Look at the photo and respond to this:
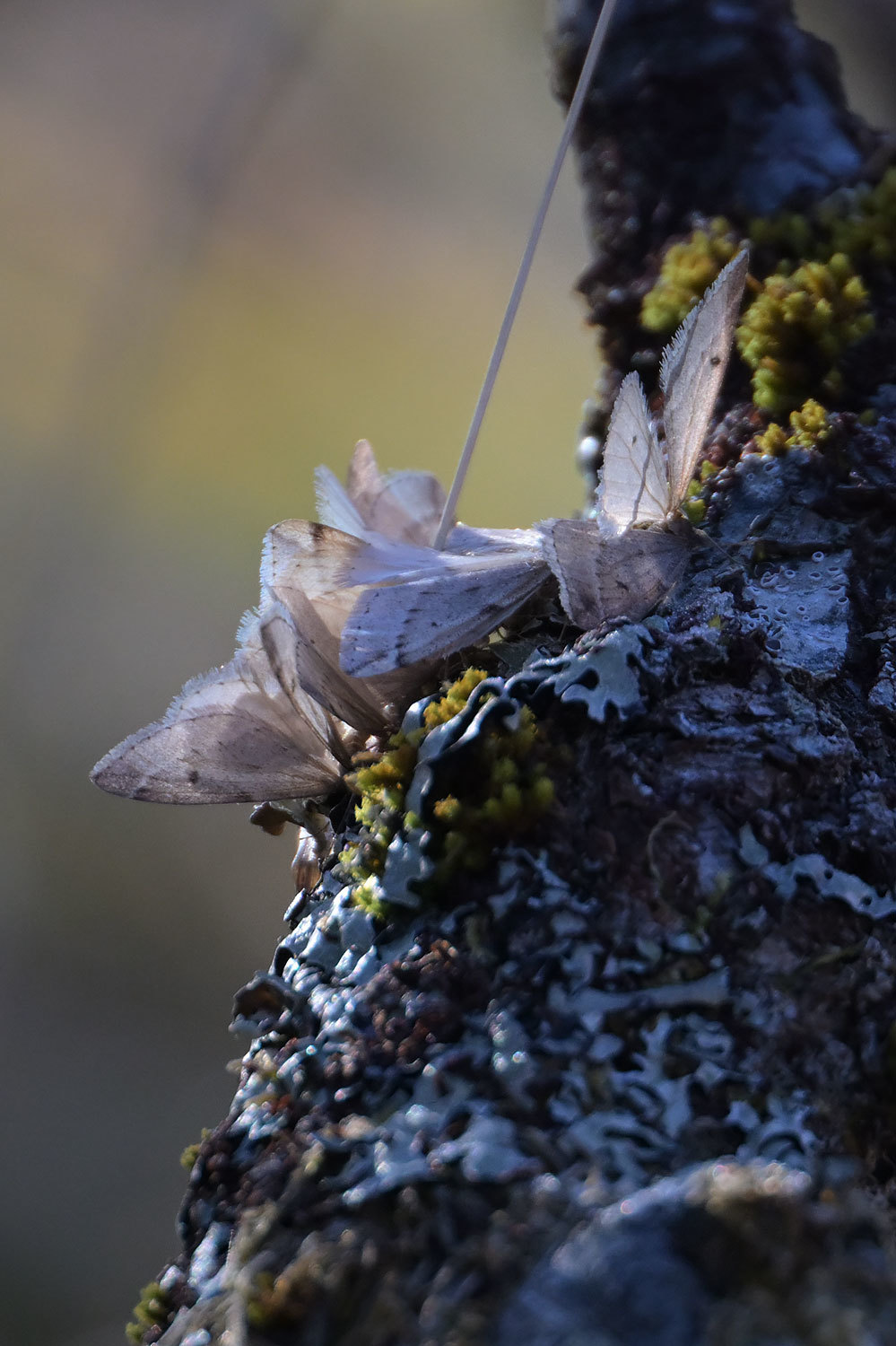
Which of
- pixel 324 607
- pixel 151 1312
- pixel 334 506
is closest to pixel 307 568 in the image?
pixel 324 607

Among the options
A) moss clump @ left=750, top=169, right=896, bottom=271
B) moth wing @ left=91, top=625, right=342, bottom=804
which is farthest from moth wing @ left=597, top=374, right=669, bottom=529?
moss clump @ left=750, top=169, right=896, bottom=271

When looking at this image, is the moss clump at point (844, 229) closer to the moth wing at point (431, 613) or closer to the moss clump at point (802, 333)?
the moss clump at point (802, 333)

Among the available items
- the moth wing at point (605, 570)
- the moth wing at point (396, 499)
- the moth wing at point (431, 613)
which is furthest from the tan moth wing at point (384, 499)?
the moth wing at point (605, 570)

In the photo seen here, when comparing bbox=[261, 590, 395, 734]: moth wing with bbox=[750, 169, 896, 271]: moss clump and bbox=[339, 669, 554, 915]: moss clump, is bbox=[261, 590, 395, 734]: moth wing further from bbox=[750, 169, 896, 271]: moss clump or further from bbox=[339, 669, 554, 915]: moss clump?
bbox=[750, 169, 896, 271]: moss clump

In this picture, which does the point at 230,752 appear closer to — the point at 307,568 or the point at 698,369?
the point at 307,568

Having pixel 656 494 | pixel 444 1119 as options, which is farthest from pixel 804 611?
pixel 444 1119

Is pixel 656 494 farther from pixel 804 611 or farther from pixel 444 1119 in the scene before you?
pixel 444 1119

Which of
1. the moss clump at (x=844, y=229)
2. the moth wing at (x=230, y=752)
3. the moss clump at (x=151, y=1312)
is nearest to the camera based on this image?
the moss clump at (x=151, y=1312)
